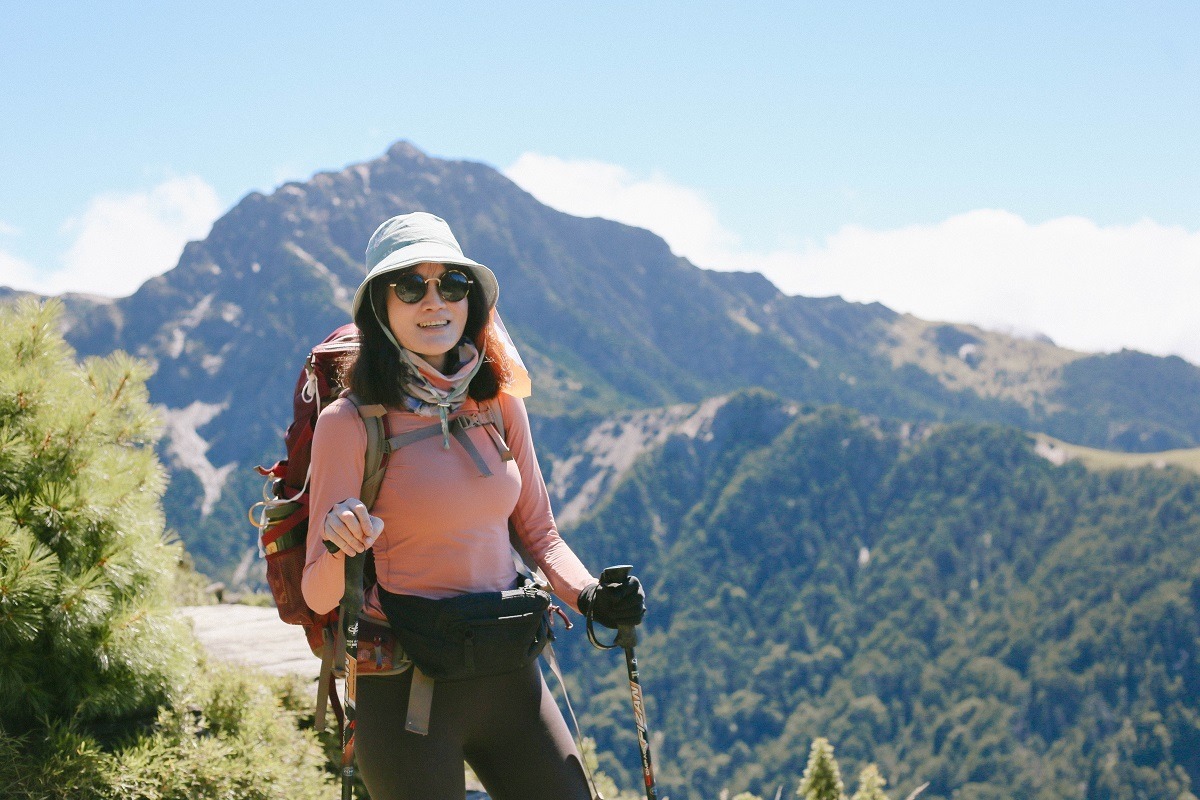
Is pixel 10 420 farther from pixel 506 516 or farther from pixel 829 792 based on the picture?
pixel 829 792

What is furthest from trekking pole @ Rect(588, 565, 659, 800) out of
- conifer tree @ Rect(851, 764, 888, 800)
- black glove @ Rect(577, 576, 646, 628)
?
conifer tree @ Rect(851, 764, 888, 800)

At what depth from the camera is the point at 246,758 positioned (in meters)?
5.86

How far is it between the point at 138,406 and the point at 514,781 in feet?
12.6

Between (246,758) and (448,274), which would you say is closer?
(448,274)

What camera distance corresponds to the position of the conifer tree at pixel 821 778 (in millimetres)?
8797

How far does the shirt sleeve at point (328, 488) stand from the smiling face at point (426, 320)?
41cm

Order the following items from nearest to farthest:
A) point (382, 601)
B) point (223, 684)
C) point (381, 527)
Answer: point (381, 527), point (382, 601), point (223, 684)

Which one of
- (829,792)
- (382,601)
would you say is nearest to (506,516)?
(382,601)

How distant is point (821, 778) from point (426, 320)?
6.79m

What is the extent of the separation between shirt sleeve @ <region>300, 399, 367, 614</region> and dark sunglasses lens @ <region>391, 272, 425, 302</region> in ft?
1.71

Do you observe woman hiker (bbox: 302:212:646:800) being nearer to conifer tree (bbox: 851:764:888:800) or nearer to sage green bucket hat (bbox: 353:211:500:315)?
sage green bucket hat (bbox: 353:211:500:315)

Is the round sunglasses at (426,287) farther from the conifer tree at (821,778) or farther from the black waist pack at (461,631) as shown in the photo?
the conifer tree at (821,778)

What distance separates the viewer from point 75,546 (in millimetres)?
5562

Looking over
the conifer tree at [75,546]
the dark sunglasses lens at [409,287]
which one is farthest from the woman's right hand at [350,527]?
the conifer tree at [75,546]
